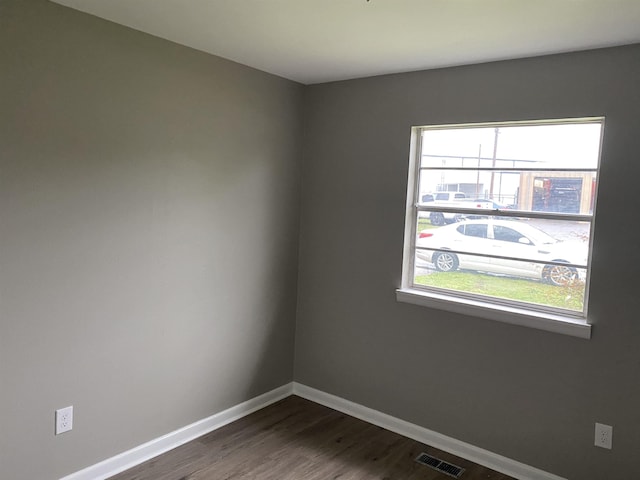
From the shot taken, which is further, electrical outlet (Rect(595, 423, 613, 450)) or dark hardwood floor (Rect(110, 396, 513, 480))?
dark hardwood floor (Rect(110, 396, 513, 480))

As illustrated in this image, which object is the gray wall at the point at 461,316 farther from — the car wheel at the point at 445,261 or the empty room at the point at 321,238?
the car wheel at the point at 445,261

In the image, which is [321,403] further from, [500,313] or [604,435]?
[604,435]

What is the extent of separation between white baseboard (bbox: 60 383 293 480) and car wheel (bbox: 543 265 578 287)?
2082mm

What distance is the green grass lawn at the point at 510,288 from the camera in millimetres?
2770

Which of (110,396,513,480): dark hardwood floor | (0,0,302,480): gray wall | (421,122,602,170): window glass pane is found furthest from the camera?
(110,396,513,480): dark hardwood floor

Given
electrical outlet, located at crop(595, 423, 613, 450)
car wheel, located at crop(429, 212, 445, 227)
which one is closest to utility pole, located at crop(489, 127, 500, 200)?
car wheel, located at crop(429, 212, 445, 227)

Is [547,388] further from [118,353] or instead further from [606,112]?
[118,353]

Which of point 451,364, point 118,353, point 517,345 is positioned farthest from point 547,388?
point 118,353

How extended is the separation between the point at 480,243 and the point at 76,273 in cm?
229

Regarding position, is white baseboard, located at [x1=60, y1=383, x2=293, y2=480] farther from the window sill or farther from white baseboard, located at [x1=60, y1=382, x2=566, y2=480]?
the window sill

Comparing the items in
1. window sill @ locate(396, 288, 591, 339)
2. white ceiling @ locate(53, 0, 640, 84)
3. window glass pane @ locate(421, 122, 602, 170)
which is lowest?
window sill @ locate(396, 288, 591, 339)

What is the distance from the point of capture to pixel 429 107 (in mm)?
3148

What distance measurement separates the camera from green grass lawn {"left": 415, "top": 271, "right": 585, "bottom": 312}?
9.09 ft

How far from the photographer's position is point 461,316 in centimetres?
307
